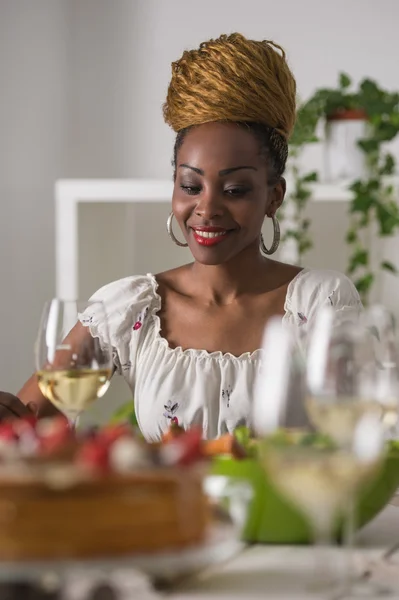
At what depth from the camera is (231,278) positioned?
226 centimetres

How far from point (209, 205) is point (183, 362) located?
12.2 inches

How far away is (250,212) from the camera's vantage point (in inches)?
82.6

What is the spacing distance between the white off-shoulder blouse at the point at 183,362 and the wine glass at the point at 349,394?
1050 millimetres

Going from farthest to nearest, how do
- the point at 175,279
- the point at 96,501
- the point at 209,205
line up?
1. the point at 175,279
2. the point at 209,205
3. the point at 96,501

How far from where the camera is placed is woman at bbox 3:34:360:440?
2084 mm

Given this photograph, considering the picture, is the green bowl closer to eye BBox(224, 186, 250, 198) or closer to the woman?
the woman

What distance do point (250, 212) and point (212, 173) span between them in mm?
104

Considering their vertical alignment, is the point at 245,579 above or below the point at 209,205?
below

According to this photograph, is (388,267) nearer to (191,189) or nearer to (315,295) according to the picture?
(315,295)

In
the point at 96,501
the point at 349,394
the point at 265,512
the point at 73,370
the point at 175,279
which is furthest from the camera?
the point at 175,279

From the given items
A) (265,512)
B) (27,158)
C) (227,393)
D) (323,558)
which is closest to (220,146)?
(227,393)

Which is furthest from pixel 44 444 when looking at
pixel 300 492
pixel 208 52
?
pixel 208 52

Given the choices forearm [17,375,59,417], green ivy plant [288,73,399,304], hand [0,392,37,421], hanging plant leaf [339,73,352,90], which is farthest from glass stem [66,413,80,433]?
hanging plant leaf [339,73,352,90]

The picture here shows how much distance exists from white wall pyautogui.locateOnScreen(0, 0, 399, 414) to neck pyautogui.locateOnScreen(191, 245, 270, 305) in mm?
1344
